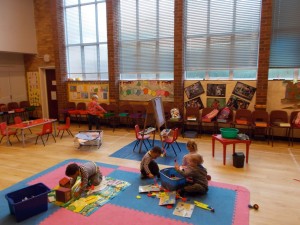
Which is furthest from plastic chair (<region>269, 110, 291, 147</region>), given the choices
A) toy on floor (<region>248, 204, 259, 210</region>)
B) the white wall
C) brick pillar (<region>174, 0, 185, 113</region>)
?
the white wall

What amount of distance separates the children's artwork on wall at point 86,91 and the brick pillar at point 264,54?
5.04 metres

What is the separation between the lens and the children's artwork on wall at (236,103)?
22.0 feet

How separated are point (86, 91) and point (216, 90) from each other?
4.80m

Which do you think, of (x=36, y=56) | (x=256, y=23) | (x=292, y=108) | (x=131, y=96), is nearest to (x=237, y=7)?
(x=256, y=23)

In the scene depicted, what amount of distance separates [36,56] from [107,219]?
8676mm

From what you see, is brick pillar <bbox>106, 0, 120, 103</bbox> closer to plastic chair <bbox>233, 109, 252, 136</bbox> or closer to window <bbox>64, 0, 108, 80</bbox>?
window <bbox>64, 0, 108, 80</bbox>

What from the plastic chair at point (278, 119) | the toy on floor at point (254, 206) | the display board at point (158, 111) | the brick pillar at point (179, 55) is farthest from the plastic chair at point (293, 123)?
the toy on floor at point (254, 206)

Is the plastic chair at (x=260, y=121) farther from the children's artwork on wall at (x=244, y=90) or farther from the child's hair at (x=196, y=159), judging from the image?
the child's hair at (x=196, y=159)

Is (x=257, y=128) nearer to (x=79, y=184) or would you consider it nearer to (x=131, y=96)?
(x=131, y=96)

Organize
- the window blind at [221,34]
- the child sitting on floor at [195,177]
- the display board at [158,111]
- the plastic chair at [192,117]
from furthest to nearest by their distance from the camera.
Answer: the plastic chair at [192,117] → the window blind at [221,34] → the display board at [158,111] → the child sitting on floor at [195,177]

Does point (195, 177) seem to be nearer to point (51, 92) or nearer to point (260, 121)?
point (260, 121)

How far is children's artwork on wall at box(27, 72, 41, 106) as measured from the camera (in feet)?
32.2

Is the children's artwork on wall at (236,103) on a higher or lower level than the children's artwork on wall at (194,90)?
lower

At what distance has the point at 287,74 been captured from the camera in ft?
20.9
